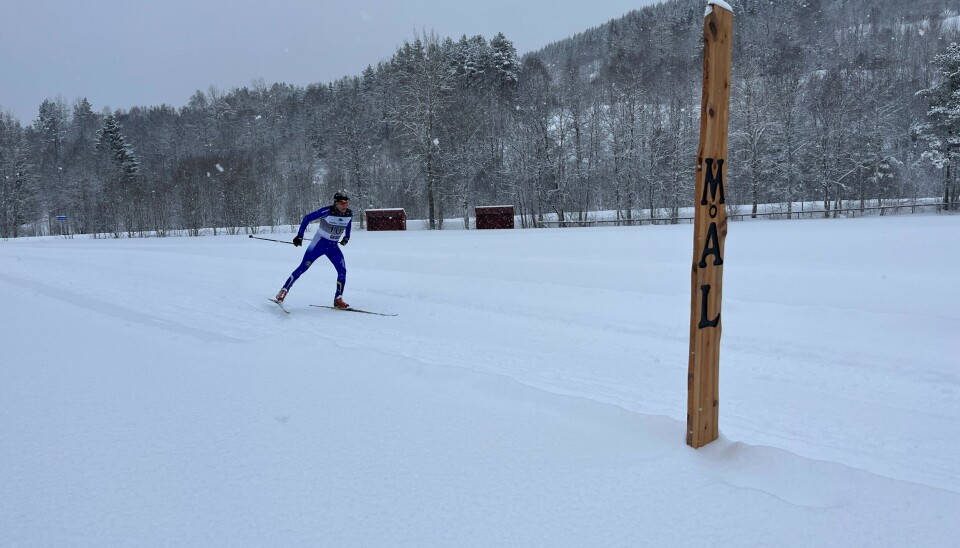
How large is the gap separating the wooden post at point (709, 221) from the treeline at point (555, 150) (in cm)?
3362

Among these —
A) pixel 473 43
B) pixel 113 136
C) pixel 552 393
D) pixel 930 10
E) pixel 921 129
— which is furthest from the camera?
pixel 930 10

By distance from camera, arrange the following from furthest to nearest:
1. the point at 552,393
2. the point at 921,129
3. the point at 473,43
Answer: the point at 473,43 < the point at 921,129 < the point at 552,393

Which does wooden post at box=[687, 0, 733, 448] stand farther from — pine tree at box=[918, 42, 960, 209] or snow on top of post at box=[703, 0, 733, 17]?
pine tree at box=[918, 42, 960, 209]

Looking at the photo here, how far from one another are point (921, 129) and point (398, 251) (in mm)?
42743

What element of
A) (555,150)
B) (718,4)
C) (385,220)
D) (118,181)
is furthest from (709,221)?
(118,181)

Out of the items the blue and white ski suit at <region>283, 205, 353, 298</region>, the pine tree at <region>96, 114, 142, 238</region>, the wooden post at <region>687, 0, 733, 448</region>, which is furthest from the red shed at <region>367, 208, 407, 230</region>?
the wooden post at <region>687, 0, 733, 448</region>

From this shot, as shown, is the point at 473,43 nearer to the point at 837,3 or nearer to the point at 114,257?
the point at 114,257

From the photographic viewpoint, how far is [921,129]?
38000mm

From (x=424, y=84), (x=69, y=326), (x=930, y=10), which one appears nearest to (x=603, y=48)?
(x=930, y=10)

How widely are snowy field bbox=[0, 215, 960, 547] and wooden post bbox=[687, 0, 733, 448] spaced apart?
0.38m

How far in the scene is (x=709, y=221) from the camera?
9.52ft

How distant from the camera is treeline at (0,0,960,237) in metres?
37.0

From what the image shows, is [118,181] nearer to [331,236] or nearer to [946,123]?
[331,236]

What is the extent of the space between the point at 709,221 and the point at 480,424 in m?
2.04
